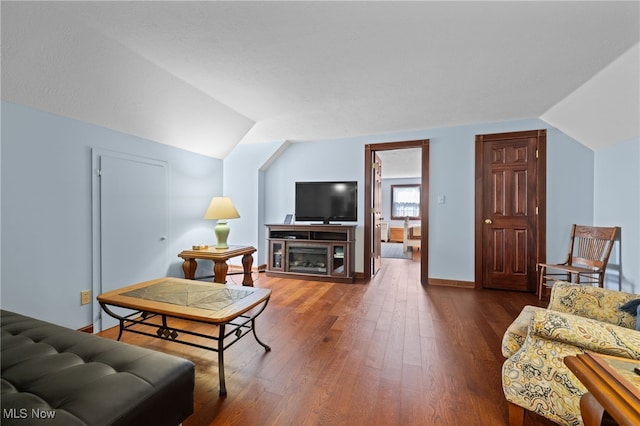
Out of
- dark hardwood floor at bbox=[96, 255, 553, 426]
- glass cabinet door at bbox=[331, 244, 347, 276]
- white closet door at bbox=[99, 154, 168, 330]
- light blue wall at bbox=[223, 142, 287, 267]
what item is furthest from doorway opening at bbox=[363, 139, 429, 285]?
white closet door at bbox=[99, 154, 168, 330]

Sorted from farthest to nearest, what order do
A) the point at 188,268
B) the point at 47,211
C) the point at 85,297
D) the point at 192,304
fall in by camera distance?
the point at 188,268
the point at 85,297
the point at 47,211
the point at 192,304

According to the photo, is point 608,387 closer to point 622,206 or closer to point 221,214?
point 622,206

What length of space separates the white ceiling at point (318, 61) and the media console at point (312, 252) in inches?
69.9

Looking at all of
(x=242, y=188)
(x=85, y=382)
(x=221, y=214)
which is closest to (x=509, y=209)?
(x=221, y=214)

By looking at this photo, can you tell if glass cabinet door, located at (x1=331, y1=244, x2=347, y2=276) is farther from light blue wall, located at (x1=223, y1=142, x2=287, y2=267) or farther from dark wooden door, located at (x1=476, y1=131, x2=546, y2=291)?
dark wooden door, located at (x1=476, y1=131, x2=546, y2=291)

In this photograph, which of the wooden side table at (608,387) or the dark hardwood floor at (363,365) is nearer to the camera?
the wooden side table at (608,387)

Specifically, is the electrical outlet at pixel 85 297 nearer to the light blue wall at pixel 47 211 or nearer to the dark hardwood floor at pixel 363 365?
the light blue wall at pixel 47 211

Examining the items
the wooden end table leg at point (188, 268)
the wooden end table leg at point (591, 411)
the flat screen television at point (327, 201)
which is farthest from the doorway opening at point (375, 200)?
the wooden end table leg at point (591, 411)

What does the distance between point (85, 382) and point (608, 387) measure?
1.68 m

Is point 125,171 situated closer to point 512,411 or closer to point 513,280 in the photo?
point 512,411

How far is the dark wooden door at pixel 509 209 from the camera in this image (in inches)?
Result: 134

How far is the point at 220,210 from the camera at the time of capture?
130 inches

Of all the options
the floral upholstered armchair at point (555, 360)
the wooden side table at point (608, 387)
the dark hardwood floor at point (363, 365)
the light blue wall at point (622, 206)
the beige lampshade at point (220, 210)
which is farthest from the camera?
the beige lampshade at point (220, 210)

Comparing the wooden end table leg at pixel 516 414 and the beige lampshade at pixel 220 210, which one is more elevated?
the beige lampshade at pixel 220 210
